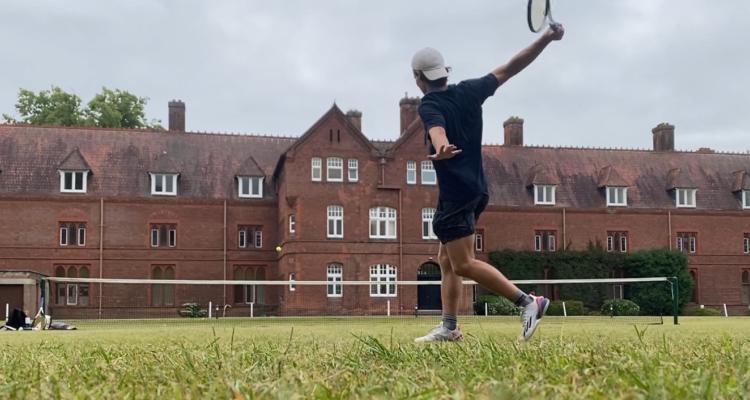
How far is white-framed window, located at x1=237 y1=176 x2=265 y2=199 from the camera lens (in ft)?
165

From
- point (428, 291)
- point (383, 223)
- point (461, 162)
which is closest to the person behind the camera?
point (461, 162)

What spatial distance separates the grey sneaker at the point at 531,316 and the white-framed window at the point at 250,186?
4395cm

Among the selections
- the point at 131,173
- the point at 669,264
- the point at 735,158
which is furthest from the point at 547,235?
the point at 131,173

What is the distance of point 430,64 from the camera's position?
7.32 m

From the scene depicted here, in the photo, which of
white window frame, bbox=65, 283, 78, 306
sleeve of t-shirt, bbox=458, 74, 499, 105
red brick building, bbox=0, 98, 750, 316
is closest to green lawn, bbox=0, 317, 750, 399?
sleeve of t-shirt, bbox=458, 74, 499, 105

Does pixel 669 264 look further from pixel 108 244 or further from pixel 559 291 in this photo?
pixel 108 244

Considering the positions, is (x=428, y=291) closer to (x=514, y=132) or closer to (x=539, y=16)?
(x=514, y=132)

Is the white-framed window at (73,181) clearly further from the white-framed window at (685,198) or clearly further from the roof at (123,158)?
the white-framed window at (685,198)

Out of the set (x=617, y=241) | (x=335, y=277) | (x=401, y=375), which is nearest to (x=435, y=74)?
(x=401, y=375)

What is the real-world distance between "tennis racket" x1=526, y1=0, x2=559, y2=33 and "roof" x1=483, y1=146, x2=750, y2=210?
44.9 m

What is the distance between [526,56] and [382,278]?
4024cm

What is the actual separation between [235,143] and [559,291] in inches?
862

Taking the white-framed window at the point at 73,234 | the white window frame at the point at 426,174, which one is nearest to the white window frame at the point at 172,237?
the white-framed window at the point at 73,234

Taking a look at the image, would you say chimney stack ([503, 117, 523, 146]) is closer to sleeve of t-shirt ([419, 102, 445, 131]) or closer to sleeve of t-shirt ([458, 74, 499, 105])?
sleeve of t-shirt ([458, 74, 499, 105])
